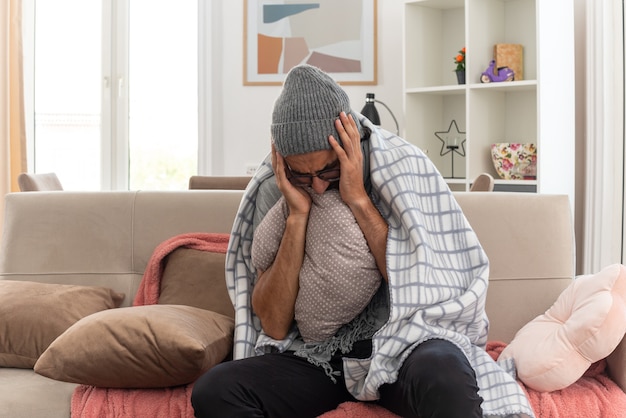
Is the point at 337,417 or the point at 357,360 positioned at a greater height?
the point at 357,360

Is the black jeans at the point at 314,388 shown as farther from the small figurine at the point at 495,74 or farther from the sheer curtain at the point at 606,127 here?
the small figurine at the point at 495,74

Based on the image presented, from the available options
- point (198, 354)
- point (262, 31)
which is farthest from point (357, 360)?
point (262, 31)

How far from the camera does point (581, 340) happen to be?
6.17 ft

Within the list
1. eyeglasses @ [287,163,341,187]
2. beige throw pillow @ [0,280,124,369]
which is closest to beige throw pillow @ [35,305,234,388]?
beige throw pillow @ [0,280,124,369]

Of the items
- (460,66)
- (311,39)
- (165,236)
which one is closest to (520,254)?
(165,236)

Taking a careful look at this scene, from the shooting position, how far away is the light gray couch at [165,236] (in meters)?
2.32

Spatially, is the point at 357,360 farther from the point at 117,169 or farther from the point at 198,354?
the point at 117,169

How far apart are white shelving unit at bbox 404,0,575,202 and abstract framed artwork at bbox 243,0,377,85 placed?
426 millimetres

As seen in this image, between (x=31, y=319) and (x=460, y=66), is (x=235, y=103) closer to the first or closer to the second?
(x=460, y=66)

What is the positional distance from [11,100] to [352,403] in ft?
12.4

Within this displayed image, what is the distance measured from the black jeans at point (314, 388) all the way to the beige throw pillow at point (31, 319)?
0.62m

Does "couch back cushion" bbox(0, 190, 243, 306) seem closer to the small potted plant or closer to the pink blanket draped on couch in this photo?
the pink blanket draped on couch

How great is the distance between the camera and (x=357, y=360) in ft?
6.12

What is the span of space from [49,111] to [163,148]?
0.76 meters
